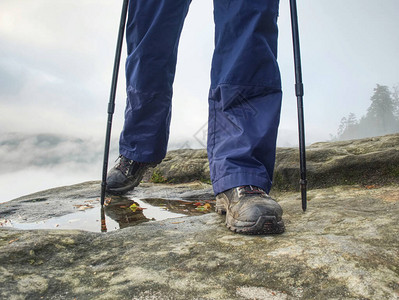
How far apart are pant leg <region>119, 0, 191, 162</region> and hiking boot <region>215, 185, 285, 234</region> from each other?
1347 mm

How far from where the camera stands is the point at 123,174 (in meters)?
3.26

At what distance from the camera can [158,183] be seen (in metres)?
4.78

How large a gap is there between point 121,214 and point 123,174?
65cm

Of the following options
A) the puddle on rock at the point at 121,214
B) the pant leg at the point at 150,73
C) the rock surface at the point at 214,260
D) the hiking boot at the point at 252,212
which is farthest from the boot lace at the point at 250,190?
the pant leg at the point at 150,73

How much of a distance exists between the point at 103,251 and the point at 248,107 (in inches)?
48.0

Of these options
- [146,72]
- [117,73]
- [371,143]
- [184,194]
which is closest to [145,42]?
[146,72]

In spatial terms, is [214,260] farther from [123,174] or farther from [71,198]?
[71,198]

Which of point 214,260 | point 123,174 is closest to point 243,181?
point 214,260

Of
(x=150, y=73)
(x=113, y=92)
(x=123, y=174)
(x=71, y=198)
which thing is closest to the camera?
(x=150, y=73)

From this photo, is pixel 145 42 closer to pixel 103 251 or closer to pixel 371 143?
pixel 103 251

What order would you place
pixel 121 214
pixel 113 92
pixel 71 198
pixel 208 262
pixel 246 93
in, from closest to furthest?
pixel 208 262 → pixel 246 93 → pixel 121 214 → pixel 113 92 → pixel 71 198

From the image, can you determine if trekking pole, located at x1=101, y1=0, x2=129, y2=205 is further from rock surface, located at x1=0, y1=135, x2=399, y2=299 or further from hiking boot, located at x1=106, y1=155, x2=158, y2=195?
rock surface, located at x1=0, y1=135, x2=399, y2=299

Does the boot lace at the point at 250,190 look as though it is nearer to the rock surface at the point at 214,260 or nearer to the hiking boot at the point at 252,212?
the hiking boot at the point at 252,212

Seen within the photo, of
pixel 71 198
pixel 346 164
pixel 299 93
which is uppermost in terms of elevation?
pixel 299 93
